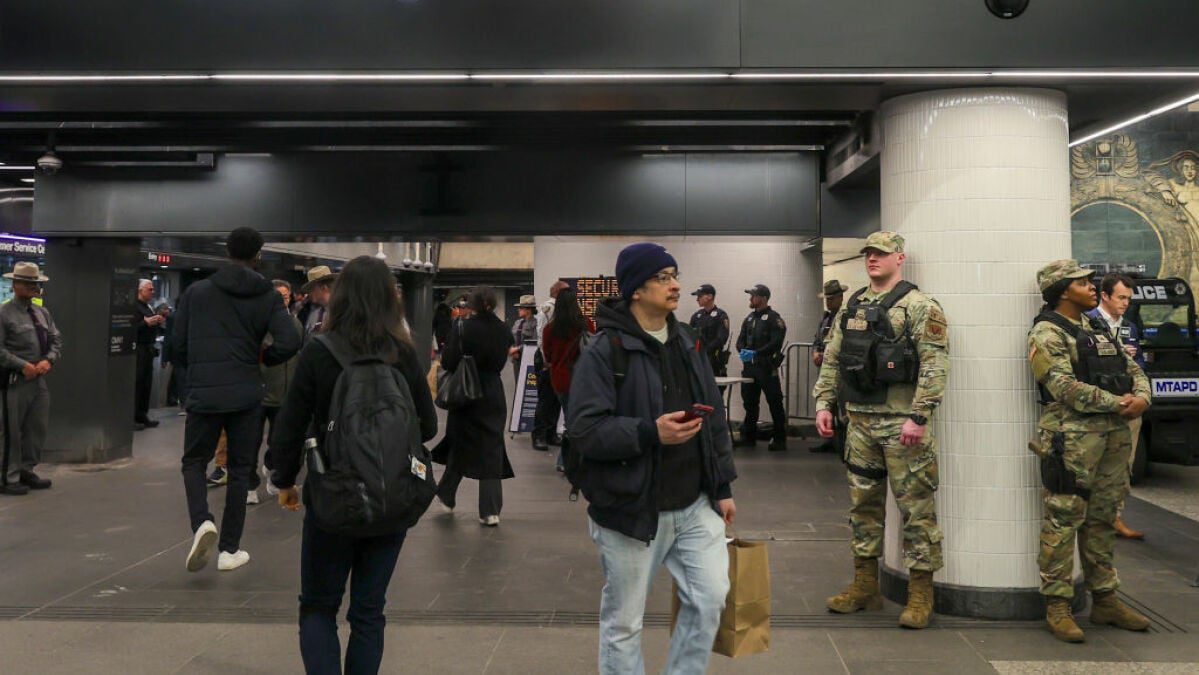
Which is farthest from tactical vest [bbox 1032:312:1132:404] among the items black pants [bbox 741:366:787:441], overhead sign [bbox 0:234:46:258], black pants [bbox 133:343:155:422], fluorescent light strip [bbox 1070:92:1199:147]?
overhead sign [bbox 0:234:46:258]

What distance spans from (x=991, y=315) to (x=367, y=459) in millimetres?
3400

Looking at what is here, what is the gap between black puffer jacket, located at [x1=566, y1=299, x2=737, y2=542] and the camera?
2.88 m

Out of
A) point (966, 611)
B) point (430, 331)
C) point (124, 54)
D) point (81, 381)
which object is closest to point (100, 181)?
point (81, 381)

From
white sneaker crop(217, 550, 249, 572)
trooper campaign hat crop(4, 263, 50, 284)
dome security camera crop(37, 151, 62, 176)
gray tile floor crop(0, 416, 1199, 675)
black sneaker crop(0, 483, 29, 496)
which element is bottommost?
gray tile floor crop(0, 416, 1199, 675)

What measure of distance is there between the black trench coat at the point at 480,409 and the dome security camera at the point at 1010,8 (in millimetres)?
3938

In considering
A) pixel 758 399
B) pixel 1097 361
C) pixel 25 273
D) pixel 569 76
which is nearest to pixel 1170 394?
pixel 758 399

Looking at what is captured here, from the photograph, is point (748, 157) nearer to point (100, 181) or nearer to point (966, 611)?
point (966, 611)

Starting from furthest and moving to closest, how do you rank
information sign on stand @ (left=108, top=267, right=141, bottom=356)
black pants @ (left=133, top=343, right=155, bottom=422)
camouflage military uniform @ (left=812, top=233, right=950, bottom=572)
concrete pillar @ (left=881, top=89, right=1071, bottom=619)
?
black pants @ (left=133, top=343, right=155, bottom=422)
information sign on stand @ (left=108, top=267, right=141, bottom=356)
concrete pillar @ (left=881, top=89, right=1071, bottom=619)
camouflage military uniform @ (left=812, top=233, right=950, bottom=572)

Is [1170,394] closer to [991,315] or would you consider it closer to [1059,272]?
[991,315]

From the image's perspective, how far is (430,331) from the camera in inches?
1044

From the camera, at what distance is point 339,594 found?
10.4 feet

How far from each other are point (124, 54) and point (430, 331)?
71.4 feet

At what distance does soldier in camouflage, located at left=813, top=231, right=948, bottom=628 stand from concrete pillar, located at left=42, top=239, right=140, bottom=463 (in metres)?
7.78

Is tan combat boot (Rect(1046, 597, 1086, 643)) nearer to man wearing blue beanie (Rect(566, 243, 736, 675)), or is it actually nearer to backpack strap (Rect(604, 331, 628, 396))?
man wearing blue beanie (Rect(566, 243, 736, 675))
